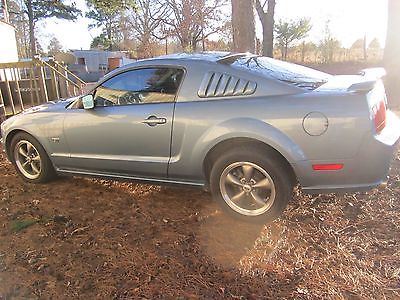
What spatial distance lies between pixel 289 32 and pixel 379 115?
25.9 metres

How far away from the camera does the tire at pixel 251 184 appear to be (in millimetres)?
3082

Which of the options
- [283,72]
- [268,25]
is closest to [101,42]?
[268,25]

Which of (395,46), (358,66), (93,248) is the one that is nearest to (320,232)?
(93,248)

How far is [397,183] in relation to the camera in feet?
13.1

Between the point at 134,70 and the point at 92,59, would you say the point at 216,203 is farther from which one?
the point at 92,59

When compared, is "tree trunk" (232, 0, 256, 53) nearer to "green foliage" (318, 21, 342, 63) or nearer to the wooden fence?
the wooden fence

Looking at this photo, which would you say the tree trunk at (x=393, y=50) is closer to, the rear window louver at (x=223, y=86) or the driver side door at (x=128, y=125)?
the rear window louver at (x=223, y=86)

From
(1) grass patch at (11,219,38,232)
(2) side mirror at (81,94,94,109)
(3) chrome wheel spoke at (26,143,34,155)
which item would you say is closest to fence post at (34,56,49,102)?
(3) chrome wheel spoke at (26,143,34,155)

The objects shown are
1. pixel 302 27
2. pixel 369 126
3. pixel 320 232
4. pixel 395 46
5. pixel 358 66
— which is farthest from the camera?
pixel 302 27

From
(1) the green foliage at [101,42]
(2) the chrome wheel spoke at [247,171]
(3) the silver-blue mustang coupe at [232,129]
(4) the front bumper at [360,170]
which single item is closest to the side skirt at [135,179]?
(3) the silver-blue mustang coupe at [232,129]

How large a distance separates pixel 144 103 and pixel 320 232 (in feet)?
6.75

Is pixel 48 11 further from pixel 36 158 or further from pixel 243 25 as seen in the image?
pixel 36 158

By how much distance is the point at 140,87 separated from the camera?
3658 millimetres

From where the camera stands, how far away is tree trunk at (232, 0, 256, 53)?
7094 millimetres
